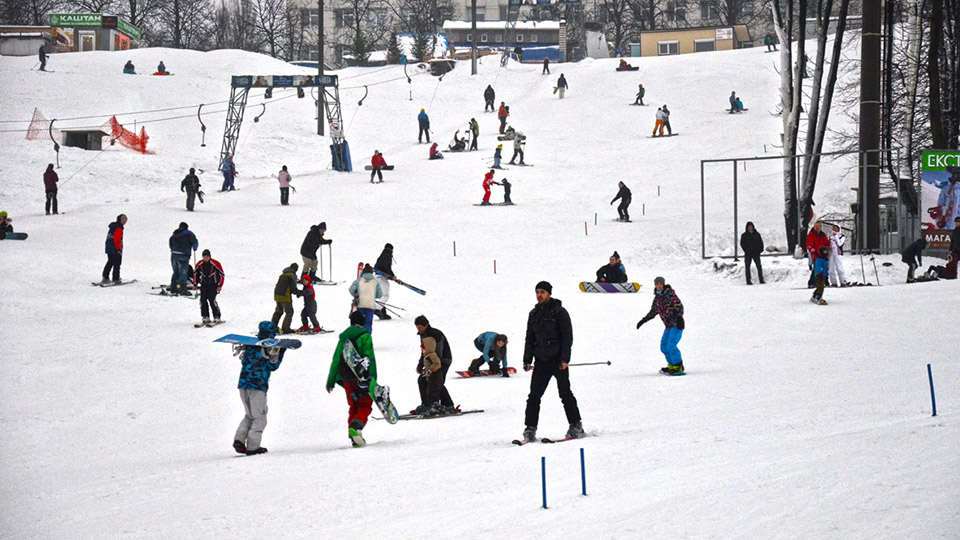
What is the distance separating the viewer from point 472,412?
38.0 ft

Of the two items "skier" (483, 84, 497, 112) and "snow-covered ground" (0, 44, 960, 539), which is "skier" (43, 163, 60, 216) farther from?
"skier" (483, 84, 497, 112)

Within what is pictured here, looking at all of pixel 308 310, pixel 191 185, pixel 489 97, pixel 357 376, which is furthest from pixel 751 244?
pixel 489 97

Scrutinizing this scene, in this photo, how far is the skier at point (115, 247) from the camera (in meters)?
20.4

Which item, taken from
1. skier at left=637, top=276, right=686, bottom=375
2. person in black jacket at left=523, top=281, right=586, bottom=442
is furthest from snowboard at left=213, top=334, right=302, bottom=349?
skier at left=637, top=276, right=686, bottom=375

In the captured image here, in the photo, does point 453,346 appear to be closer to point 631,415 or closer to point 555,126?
point 631,415

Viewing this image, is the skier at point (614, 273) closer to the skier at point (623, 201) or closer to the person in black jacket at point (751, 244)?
the person in black jacket at point (751, 244)

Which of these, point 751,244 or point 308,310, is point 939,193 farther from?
point 308,310

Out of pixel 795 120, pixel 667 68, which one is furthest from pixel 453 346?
pixel 667 68

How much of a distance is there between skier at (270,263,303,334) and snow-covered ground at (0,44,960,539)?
0.63 m

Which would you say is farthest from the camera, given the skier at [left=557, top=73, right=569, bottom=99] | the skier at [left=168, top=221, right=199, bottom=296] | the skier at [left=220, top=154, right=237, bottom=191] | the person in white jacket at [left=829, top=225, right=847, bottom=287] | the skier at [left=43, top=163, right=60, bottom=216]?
the skier at [left=557, top=73, right=569, bottom=99]

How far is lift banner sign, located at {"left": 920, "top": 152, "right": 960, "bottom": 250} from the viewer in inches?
848

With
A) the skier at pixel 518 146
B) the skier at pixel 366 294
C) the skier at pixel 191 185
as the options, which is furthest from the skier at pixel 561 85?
the skier at pixel 366 294

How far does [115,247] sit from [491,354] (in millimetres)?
9923

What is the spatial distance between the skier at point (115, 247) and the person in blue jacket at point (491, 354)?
31.3 feet
